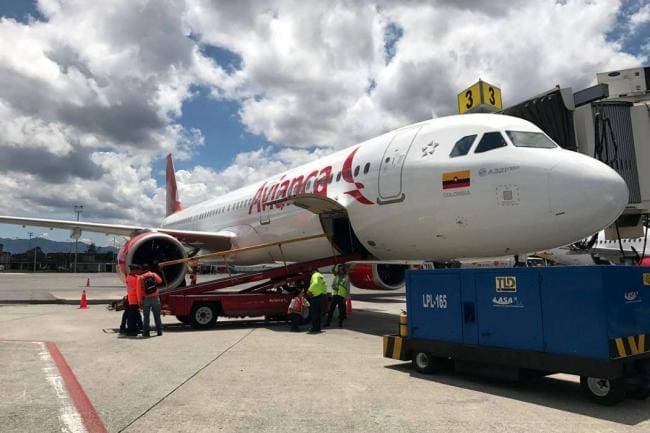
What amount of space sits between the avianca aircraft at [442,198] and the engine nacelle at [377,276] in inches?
91.5

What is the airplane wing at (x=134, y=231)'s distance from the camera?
1708cm

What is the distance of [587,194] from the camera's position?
7164 mm

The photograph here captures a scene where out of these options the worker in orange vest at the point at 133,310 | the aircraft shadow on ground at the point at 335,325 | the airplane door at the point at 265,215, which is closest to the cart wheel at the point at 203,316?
the aircraft shadow on ground at the point at 335,325

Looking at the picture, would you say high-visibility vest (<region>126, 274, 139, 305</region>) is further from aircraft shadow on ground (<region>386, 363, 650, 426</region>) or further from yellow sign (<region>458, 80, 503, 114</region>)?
yellow sign (<region>458, 80, 503, 114</region>)

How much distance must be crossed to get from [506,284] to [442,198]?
3.15m

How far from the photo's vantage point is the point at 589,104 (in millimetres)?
10219

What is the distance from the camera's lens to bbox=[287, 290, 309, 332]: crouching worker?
10.8m

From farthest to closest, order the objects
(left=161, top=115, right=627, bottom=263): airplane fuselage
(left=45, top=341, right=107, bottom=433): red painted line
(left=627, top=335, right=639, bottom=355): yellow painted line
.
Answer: (left=161, top=115, right=627, bottom=263): airplane fuselage
(left=627, top=335, right=639, bottom=355): yellow painted line
(left=45, top=341, right=107, bottom=433): red painted line

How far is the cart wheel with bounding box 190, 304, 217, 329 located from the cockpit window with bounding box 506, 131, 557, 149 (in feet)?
23.7

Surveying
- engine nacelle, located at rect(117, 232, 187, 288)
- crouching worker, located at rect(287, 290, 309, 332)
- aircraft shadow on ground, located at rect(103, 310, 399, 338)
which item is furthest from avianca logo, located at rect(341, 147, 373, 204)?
engine nacelle, located at rect(117, 232, 187, 288)

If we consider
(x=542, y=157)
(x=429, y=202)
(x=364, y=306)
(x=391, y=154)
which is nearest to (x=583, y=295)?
(x=542, y=157)

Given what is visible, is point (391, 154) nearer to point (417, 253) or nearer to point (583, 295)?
A: point (417, 253)

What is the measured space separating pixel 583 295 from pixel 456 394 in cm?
168

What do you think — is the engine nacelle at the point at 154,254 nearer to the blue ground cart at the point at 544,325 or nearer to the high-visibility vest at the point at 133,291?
the high-visibility vest at the point at 133,291
